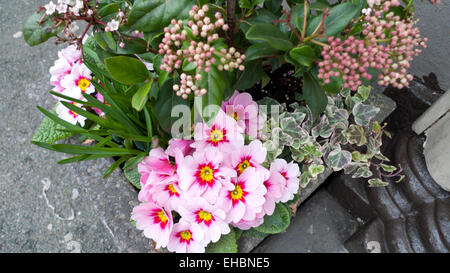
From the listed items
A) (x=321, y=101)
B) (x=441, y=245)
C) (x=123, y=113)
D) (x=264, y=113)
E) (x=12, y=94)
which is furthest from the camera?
(x=12, y=94)

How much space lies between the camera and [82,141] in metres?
1.08

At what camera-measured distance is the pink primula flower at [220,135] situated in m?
0.84

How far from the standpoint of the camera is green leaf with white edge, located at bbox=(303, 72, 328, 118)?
0.76 metres

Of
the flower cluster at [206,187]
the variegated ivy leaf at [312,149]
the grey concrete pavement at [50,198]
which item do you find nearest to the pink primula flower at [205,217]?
the flower cluster at [206,187]

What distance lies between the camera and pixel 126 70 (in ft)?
2.35

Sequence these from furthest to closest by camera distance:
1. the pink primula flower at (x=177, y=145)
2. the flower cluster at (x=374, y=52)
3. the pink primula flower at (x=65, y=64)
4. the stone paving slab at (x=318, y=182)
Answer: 1. the stone paving slab at (x=318, y=182)
2. the pink primula flower at (x=65, y=64)
3. the pink primula flower at (x=177, y=145)
4. the flower cluster at (x=374, y=52)

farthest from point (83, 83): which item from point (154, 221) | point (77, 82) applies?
point (154, 221)

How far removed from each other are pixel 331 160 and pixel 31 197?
922mm

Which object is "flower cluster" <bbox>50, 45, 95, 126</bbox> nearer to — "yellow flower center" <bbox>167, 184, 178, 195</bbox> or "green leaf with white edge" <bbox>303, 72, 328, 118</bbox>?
"yellow flower center" <bbox>167, 184, 178, 195</bbox>

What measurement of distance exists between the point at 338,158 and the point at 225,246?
391mm

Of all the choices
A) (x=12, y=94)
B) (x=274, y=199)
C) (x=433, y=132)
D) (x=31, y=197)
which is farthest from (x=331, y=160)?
(x=12, y=94)

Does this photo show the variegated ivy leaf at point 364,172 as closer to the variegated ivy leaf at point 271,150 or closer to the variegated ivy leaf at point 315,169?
the variegated ivy leaf at point 315,169

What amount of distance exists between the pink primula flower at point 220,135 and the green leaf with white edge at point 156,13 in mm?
241
